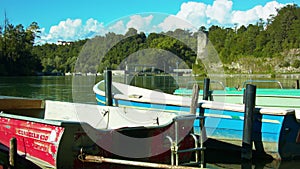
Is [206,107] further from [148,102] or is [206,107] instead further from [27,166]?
[27,166]

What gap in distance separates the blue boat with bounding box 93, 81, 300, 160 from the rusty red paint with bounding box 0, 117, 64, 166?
4309 mm

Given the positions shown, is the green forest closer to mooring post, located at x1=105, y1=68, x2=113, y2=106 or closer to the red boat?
mooring post, located at x1=105, y1=68, x2=113, y2=106

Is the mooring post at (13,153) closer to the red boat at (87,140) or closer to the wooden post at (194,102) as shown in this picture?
the red boat at (87,140)

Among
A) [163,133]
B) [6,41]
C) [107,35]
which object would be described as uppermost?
[6,41]

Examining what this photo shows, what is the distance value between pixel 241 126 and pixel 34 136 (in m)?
5.37

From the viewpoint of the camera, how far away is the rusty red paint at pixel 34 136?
655 centimetres

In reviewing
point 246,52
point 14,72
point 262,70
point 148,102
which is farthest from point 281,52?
point 148,102

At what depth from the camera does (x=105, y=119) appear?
364 inches

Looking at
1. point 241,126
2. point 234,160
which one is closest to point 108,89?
point 241,126

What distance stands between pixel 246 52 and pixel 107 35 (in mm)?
67584

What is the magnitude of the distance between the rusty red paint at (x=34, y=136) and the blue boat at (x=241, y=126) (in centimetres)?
431

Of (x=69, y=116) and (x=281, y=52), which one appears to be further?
(x=281, y=52)

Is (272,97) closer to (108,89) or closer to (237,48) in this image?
(108,89)

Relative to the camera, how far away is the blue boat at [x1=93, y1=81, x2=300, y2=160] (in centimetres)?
907
